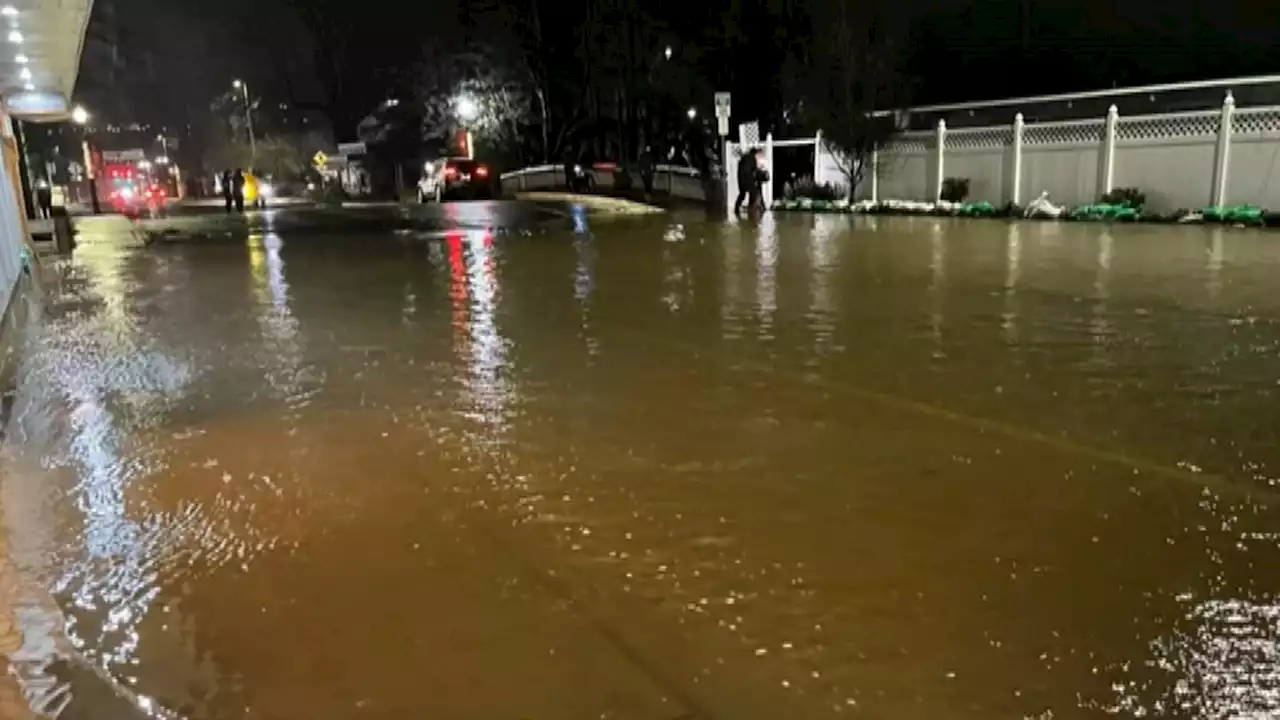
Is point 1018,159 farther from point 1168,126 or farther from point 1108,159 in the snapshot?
point 1168,126

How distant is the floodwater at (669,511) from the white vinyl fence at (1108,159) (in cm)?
905

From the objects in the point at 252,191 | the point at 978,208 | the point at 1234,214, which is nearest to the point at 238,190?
the point at 252,191

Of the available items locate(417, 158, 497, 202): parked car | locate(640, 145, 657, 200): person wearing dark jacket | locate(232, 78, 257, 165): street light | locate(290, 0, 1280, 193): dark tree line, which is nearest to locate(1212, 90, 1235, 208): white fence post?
locate(290, 0, 1280, 193): dark tree line

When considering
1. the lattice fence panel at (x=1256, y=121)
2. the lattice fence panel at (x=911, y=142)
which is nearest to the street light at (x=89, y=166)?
the lattice fence panel at (x=911, y=142)

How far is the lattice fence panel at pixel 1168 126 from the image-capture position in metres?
18.3

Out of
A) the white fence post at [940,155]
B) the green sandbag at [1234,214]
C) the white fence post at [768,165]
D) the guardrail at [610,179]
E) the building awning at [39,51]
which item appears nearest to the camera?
the building awning at [39,51]

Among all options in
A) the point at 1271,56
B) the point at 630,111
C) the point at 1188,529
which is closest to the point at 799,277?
the point at 1188,529

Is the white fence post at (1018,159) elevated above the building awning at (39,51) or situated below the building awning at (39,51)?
below

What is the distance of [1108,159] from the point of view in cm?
1978

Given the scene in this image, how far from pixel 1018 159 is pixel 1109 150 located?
2061mm

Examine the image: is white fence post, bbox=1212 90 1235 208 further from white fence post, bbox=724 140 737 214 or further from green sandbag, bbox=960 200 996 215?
white fence post, bbox=724 140 737 214

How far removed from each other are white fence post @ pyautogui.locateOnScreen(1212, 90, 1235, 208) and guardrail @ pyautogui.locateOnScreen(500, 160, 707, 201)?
1492 cm

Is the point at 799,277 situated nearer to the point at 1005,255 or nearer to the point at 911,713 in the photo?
the point at 1005,255

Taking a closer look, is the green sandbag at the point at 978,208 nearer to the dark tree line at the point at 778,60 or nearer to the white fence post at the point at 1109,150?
the white fence post at the point at 1109,150
